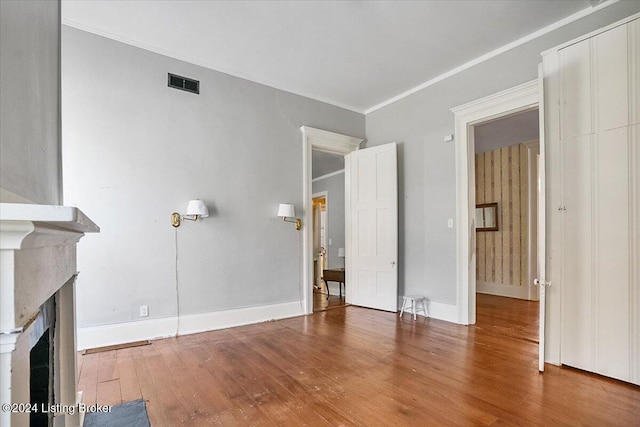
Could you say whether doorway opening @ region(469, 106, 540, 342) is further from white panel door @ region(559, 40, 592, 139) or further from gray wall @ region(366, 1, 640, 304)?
white panel door @ region(559, 40, 592, 139)

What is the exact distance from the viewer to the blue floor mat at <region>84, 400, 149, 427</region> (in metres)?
1.88

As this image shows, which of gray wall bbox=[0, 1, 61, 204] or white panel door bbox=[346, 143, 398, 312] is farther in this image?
white panel door bbox=[346, 143, 398, 312]

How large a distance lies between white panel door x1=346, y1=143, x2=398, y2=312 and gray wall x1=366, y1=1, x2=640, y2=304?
0.70 ft

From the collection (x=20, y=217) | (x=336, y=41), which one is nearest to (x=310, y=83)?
(x=336, y=41)

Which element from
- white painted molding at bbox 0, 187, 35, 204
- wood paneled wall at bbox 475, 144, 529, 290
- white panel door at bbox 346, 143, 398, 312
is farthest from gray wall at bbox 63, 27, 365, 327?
wood paneled wall at bbox 475, 144, 529, 290

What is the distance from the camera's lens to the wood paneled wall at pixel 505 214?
234 inches

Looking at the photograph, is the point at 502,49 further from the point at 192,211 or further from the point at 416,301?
the point at 192,211

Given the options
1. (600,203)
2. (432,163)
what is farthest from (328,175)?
(600,203)

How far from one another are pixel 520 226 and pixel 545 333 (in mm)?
3767

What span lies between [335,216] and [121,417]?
5788mm

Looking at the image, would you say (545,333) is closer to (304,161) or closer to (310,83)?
(304,161)

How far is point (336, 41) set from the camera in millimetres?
3516

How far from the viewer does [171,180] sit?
365 cm

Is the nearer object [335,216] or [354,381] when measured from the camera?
[354,381]
